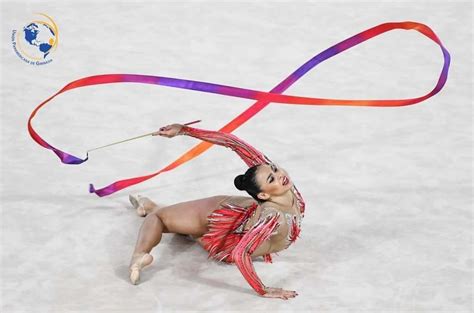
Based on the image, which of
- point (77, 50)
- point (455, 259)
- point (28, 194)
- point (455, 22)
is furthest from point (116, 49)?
point (455, 259)

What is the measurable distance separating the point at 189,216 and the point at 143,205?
38 cm

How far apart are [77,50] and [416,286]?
3057mm

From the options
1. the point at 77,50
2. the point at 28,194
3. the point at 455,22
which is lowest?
the point at 28,194

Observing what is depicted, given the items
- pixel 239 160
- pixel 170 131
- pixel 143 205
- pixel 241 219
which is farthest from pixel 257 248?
pixel 239 160

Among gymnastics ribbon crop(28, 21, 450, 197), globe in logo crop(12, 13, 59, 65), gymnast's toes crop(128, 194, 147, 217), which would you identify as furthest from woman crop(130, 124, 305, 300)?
globe in logo crop(12, 13, 59, 65)

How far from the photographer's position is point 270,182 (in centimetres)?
349

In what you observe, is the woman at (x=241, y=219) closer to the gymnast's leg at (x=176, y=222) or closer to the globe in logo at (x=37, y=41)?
the gymnast's leg at (x=176, y=222)

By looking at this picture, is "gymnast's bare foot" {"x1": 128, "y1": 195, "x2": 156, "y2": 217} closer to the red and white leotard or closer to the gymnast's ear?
the red and white leotard

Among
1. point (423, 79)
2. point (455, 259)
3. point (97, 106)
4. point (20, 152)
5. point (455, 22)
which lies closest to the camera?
point (455, 259)

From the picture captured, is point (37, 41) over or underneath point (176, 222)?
over

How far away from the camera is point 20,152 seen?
4.56 metres

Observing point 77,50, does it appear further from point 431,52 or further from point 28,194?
point 431,52

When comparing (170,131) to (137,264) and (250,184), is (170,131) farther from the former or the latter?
(137,264)

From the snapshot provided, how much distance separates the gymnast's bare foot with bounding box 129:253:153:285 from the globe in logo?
7.82 ft
